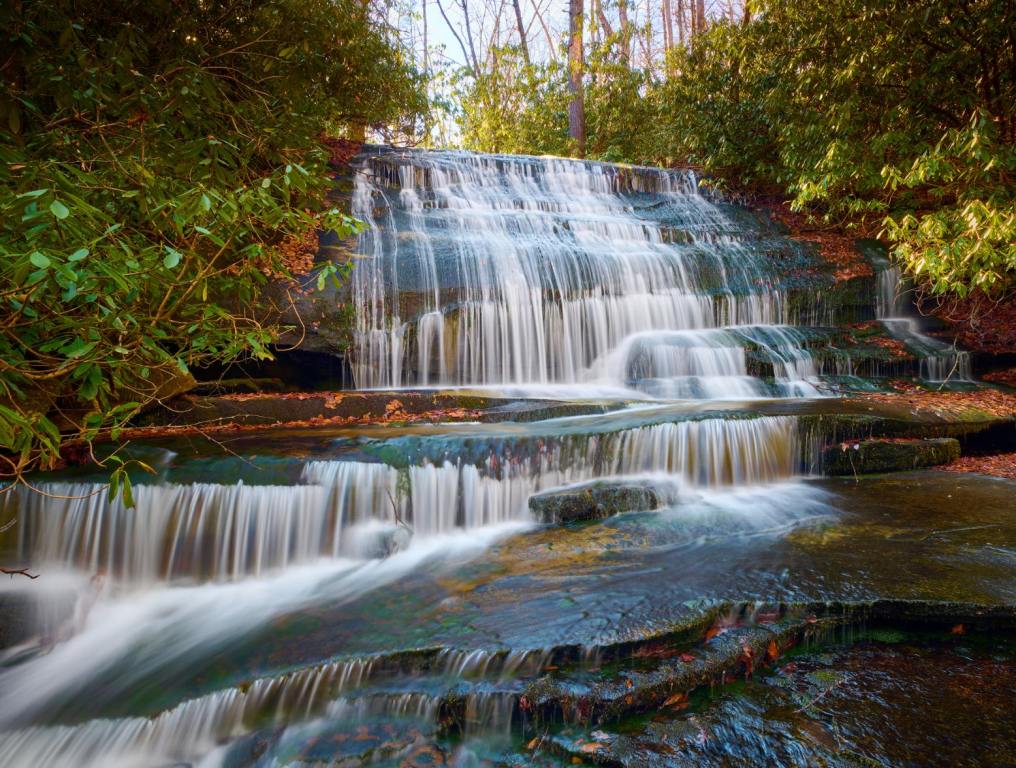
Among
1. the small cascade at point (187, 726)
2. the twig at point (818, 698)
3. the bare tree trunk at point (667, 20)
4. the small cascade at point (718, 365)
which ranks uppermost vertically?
the bare tree trunk at point (667, 20)

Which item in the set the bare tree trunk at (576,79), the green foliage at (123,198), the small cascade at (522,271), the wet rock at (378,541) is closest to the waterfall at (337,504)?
the wet rock at (378,541)

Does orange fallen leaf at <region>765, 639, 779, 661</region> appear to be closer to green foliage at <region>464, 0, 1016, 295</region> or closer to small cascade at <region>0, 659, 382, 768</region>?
small cascade at <region>0, 659, 382, 768</region>

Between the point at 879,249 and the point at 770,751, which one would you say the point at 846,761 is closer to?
the point at 770,751

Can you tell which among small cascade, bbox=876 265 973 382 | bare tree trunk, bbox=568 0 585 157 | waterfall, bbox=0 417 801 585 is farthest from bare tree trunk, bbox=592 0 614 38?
waterfall, bbox=0 417 801 585

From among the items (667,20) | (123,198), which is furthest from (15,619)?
(667,20)

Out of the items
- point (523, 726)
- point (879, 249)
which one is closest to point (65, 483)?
point (523, 726)

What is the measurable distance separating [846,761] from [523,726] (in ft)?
4.63

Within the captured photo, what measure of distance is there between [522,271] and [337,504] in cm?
567

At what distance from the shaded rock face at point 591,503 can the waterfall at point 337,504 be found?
0.23 m

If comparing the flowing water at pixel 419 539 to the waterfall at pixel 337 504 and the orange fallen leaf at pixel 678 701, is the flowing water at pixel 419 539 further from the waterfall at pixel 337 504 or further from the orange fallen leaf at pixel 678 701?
the orange fallen leaf at pixel 678 701

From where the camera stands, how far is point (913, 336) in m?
9.51

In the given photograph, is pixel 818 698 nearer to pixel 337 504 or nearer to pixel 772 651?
pixel 772 651

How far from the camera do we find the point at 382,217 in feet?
32.7

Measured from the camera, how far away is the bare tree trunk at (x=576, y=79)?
16688 mm
